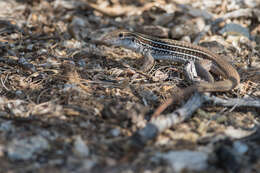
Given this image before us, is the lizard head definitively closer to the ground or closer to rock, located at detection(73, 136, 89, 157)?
the ground

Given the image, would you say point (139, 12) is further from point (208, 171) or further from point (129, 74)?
point (208, 171)

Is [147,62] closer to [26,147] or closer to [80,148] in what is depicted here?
[80,148]

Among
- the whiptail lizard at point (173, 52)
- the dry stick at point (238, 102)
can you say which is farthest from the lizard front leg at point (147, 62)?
the dry stick at point (238, 102)

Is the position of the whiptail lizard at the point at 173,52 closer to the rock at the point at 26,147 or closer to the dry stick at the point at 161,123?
the dry stick at the point at 161,123

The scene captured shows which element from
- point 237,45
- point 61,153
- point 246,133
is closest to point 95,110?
point 61,153

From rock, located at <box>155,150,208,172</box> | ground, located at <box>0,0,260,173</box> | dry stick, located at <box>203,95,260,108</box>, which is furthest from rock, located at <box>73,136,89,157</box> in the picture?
dry stick, located at <box>203,95,260,108</box>
